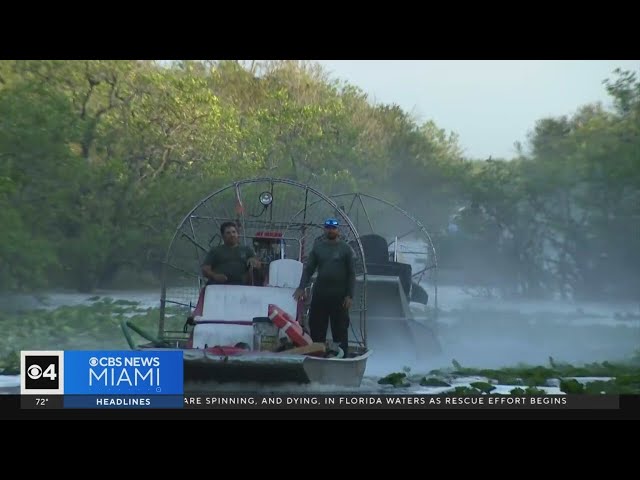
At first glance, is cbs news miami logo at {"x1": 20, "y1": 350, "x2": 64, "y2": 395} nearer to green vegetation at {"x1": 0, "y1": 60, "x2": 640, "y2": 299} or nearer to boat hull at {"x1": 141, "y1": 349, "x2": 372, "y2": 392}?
boat hull at {"x1": 141, "y1": 349, "x2": 372, "y2": 392}

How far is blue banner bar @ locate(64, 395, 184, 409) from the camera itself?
7.35 m

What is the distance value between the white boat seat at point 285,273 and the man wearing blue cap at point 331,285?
1.90 ft

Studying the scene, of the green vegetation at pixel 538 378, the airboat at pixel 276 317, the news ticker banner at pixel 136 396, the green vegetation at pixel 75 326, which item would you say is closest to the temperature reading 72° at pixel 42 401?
the news ticker banner at pixel 136 396

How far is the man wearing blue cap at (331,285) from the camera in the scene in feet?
31.6

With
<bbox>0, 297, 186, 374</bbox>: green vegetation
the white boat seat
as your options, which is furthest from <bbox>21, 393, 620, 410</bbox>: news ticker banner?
<bbox>0, 297, 186, 374</bbox>: green vegetation

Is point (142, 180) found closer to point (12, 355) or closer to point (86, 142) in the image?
point (86, 142)

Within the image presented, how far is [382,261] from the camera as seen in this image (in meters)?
12.5

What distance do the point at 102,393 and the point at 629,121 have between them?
8510mm

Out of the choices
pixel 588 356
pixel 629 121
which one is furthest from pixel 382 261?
pixel 629 121

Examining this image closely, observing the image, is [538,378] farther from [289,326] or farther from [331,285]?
[289,326]

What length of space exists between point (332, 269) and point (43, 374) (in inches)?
113

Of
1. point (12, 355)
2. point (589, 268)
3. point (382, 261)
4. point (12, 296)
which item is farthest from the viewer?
point (589, 268)

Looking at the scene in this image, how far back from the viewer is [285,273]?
10406 millimetres
